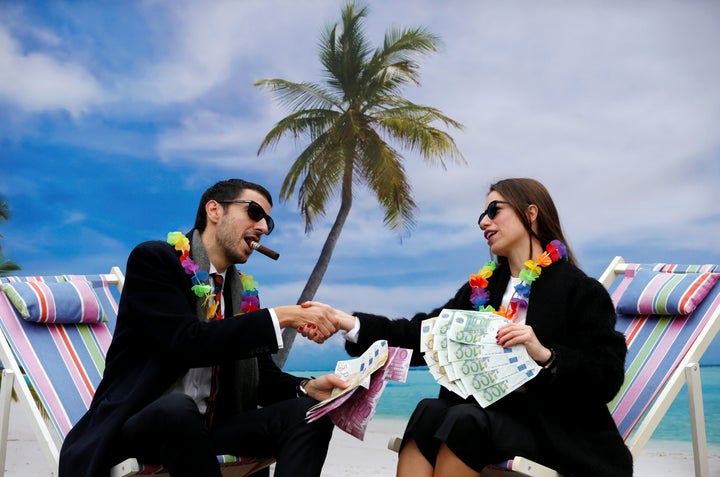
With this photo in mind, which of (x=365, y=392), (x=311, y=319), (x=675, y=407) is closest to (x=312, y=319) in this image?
(x=311, y=319)

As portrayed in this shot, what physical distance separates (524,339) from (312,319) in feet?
2.91

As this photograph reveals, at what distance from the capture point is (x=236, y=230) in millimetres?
3471

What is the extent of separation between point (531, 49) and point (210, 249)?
37.4m

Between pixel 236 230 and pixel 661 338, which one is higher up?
pixel 236 230

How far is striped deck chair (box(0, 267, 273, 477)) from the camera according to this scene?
3795 mm

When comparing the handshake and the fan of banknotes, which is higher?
the handshake

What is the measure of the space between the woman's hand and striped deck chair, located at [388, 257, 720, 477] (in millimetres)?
653

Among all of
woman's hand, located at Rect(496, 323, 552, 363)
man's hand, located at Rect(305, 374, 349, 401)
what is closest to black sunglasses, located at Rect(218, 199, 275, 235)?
man's hand, located at Rect(305, 374, 349, 401)

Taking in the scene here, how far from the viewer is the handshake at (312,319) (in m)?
3.28

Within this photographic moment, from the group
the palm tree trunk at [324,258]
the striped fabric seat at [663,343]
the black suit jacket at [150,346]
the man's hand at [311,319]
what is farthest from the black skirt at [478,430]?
the palm tree trunk at [324,258]

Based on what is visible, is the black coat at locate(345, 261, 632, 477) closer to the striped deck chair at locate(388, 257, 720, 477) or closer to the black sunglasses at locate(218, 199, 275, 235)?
the striped deck chair at locate(388, 257, 720, 477)

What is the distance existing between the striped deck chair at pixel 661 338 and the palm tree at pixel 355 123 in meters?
15.2

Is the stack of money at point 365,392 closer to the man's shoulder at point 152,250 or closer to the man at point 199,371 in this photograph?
the man at point 199,371

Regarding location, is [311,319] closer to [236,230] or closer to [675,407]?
[236,230]
